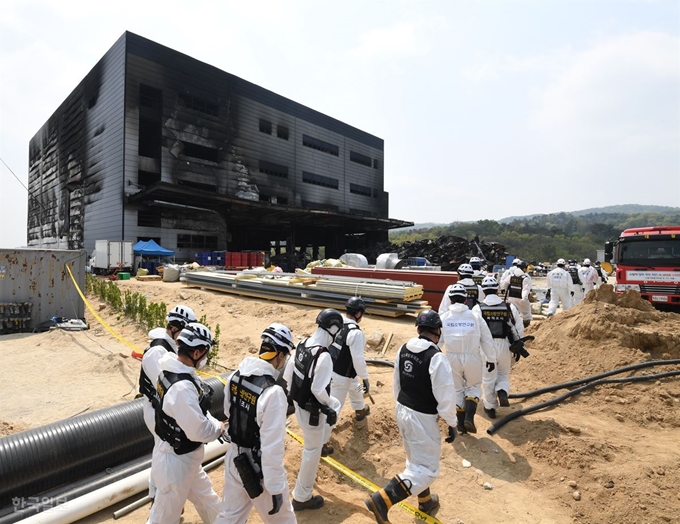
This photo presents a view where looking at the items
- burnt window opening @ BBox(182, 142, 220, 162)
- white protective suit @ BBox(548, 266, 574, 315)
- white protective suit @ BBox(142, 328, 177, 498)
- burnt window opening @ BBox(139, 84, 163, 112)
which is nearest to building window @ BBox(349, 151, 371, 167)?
burnt window opening @ BBox(182, 142, 220, 162)

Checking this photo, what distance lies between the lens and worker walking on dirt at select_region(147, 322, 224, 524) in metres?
2.67

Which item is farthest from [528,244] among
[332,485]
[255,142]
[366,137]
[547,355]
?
[332,485]

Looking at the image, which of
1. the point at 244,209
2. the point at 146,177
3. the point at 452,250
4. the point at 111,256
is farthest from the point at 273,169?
the point at 452,250

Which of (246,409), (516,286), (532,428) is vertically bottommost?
(532,428)

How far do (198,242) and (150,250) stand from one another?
5.03 meters

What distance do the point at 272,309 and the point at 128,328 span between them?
14.4 feet

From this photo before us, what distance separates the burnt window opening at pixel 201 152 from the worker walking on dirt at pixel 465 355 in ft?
101

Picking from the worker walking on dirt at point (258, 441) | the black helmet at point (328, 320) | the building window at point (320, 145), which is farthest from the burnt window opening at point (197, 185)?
the worker walking on dirt at point (258, 441)

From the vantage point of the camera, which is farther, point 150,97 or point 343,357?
point 150,97

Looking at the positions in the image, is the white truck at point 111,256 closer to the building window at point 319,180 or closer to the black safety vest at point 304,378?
the building window at point 319,180

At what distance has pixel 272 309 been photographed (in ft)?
42.1

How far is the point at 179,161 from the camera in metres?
29.9

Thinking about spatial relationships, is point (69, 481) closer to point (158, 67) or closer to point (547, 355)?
point (547, 355)

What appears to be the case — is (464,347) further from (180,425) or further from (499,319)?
(180,425)
